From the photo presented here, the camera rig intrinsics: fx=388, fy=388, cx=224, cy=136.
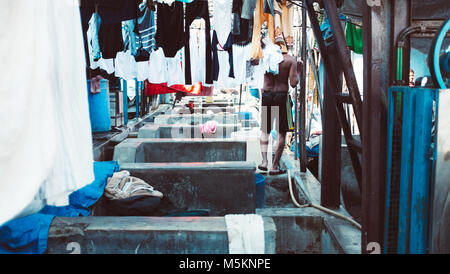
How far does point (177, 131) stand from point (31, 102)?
641cm

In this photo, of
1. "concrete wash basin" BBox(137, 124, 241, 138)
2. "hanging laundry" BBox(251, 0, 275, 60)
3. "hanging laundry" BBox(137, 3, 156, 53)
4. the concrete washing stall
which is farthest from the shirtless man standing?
"hanging laundry" BBox(137, 3, 156, 53)

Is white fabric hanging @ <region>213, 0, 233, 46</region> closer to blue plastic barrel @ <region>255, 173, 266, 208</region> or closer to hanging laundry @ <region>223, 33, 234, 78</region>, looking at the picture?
hanging laundry @ <region>223, 33, 234, 78</region>

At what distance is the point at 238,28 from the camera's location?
5848mm

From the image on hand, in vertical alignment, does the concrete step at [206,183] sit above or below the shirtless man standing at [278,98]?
below

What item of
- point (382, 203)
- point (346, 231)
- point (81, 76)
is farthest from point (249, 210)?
point (81, 76)

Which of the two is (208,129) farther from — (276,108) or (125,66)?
(276,108)

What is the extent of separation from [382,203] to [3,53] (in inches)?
106

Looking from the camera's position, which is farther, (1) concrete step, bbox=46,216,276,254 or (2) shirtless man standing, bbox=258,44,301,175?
(2) shirtless man standing, bbox=258,44,301,175

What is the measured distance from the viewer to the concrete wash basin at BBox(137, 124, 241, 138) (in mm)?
8078

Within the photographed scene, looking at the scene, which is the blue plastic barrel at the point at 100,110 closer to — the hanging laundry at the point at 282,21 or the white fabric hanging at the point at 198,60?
the white fabric hanging at the point at 198,60

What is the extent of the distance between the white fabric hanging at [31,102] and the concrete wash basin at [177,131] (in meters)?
5.77

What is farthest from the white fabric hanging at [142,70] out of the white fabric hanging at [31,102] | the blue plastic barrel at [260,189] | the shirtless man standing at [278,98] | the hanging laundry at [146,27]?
the white fabric hanging at [31,102]

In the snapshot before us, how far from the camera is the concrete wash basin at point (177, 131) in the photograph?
26.5ft

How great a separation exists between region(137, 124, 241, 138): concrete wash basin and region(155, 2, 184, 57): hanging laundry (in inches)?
93.1
